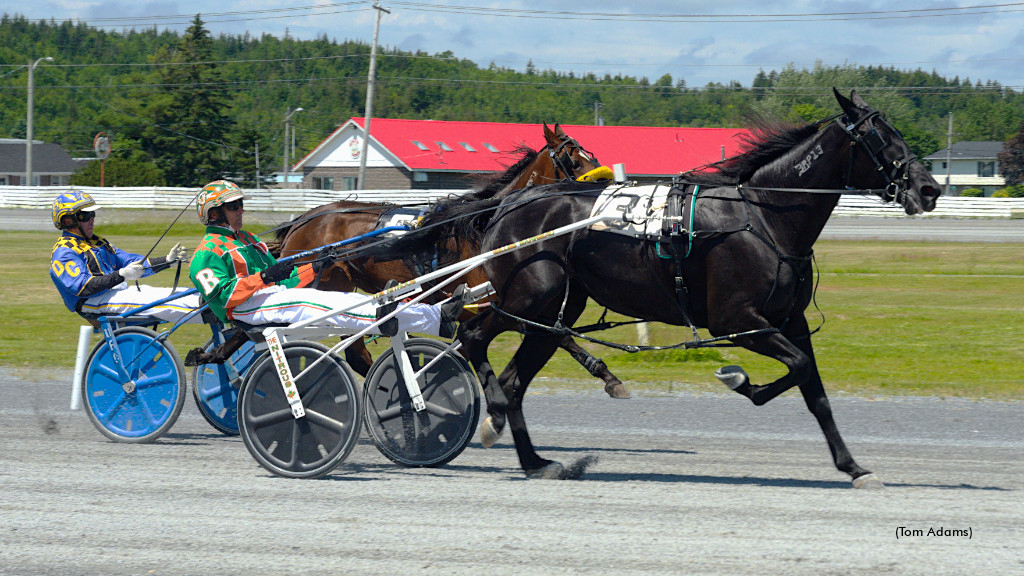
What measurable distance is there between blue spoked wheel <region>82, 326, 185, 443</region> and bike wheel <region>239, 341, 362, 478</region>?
1.28 meters

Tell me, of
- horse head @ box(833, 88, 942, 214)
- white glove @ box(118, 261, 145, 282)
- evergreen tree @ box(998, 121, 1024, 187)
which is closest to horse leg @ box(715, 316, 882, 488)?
horse head @ box(833, 88, 942, 214)

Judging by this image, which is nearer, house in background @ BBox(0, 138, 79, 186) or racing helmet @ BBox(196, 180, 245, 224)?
racing helmet @ BBox(196, 180, 245, 224)

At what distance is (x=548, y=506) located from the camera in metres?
5.33

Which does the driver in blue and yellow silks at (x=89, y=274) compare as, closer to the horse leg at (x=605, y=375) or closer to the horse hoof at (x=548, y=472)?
the horse hoof at (x=548, y=472)

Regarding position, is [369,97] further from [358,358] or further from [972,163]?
[972,163]

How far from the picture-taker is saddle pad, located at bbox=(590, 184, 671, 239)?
6.19 meters

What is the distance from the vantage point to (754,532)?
15.6 ft

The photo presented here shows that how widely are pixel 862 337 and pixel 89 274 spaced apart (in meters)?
9.14

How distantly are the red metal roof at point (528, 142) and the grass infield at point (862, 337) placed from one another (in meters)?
28.7

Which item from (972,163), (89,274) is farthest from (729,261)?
(972,163)

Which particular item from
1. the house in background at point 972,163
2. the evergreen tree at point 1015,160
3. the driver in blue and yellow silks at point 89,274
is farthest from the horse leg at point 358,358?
the house in background at point 972,163

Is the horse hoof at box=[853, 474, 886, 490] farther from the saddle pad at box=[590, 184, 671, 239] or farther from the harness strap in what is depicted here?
the saddle pad at box=[590, 184, 671, 239]

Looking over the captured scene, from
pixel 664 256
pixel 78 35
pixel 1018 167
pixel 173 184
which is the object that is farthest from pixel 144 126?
pixel 78 35

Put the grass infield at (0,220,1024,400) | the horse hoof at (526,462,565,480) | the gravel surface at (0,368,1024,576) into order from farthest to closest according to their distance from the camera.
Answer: the grass infield at (0,220,1024,400) < the horse hoof at (526,462,565,480) < the gravel surface at (0,368,1024,576)
